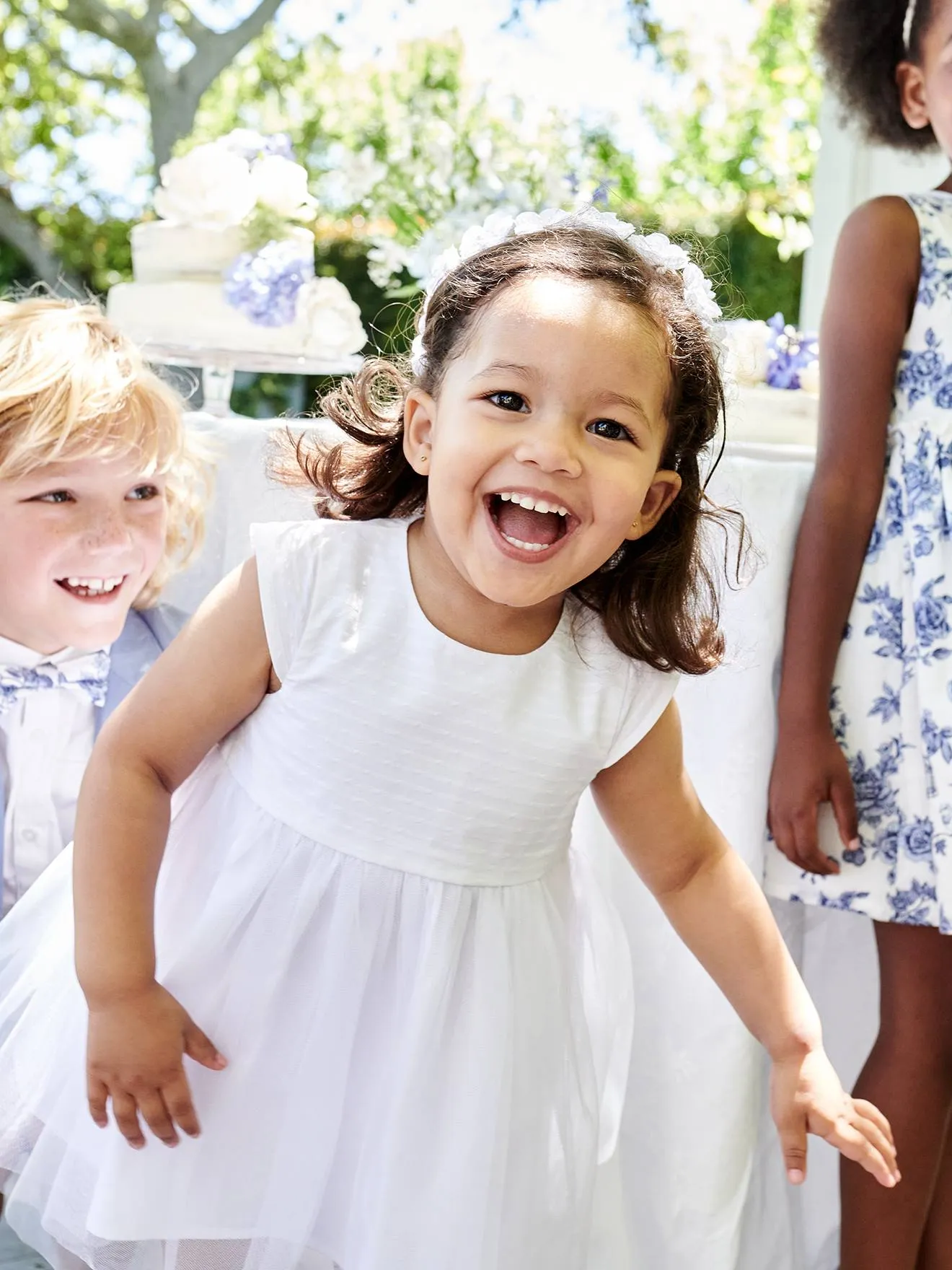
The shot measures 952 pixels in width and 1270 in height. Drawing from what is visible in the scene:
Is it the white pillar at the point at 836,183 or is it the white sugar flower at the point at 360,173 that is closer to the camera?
the white sugar flower at the point at 360,173

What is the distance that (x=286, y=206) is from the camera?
1685 millimetres

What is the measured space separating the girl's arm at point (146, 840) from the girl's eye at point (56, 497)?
31 centimetres

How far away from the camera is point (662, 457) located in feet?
3.53

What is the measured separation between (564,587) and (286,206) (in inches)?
35.8

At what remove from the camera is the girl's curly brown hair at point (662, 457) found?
3.36ft

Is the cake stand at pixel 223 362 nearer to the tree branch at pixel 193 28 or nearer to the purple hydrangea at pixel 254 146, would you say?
the purple hydrangea at pixel 254 146

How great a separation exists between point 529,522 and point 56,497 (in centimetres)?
53

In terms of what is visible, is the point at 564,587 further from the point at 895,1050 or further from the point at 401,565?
the point at 895,1050

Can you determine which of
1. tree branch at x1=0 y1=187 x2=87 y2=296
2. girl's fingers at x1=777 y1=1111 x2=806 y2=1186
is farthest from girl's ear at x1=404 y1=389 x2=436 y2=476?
tree branch at x1=0 y1=187 x2=87 y2=296

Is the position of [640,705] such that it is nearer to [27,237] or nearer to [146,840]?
[146,840]

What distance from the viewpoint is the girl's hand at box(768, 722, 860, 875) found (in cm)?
126

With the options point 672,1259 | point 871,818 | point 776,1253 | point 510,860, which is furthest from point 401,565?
point 776,1253

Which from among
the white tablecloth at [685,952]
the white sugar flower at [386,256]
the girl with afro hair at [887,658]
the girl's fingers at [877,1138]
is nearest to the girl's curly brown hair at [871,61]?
the girl with afro hair at [887,658]

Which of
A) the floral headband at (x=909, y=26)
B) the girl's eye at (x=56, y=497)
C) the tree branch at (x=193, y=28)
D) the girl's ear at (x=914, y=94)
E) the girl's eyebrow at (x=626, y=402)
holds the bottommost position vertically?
the girl's eye at (x=56, y=497)
